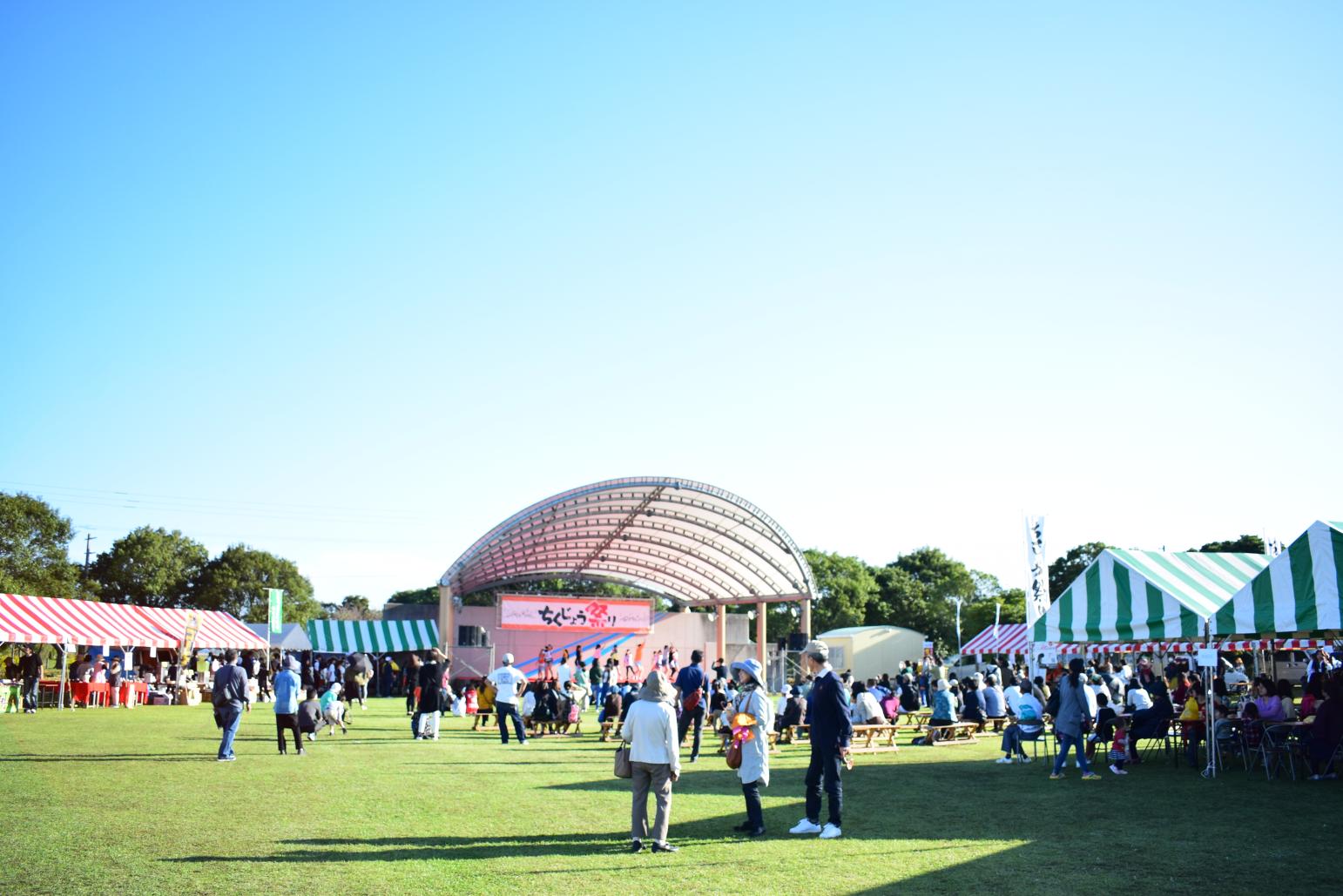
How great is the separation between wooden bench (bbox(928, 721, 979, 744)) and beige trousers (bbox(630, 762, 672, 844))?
1068cm

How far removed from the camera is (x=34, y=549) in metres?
40.8

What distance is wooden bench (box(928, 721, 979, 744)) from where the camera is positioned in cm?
→ 1675

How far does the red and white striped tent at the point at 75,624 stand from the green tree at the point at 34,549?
16.2 m

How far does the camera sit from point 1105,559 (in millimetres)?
14312

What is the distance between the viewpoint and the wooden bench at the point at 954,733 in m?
16.8

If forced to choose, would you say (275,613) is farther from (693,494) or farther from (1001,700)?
(1001,700)

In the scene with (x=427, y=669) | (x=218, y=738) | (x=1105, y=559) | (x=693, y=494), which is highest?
(x=693, y=494)

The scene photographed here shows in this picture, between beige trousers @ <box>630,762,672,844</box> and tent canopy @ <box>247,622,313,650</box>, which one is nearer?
beige trousers @ <box>630,762,672,844</box>

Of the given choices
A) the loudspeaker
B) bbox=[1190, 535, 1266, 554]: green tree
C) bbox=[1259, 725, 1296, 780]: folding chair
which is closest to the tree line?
the loudspeaker

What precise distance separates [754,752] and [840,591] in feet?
181

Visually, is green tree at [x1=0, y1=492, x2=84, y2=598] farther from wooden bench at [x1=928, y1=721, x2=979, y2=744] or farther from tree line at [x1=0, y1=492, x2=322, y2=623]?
wooden bench at [x1=928, y1=721, x2=979, y2=744]

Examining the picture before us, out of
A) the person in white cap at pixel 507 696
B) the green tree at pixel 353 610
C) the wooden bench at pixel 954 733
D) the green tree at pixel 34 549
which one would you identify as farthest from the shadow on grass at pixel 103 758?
the green tree at pixel 353 610

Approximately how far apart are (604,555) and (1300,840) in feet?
103

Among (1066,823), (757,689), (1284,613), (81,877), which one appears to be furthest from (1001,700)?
(81,877)
